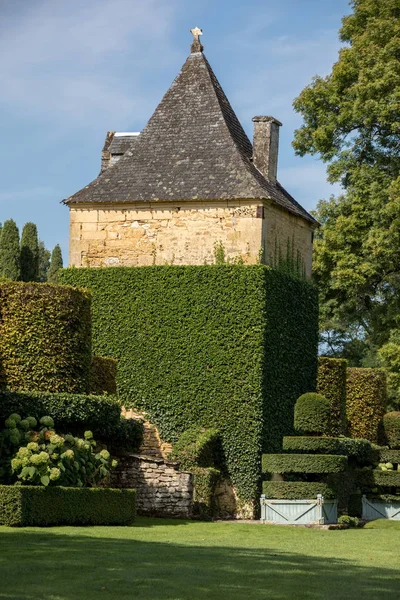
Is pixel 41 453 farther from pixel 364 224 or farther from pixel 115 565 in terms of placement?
pixel 364 224

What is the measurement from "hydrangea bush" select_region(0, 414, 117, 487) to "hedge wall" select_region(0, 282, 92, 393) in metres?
2.10

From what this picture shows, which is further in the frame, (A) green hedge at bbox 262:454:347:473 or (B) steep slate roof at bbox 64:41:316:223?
(B) steep slate roof at bbox 64:41:316:223

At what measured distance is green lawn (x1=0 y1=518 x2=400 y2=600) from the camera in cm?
1169

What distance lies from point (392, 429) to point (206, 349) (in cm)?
1010

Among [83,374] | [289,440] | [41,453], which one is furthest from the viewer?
[289,440]

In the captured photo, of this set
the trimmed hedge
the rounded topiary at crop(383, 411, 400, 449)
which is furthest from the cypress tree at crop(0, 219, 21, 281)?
the rounded topiary at crop(383, 411, 400, 449)

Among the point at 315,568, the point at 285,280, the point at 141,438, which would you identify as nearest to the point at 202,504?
the point at 141,438

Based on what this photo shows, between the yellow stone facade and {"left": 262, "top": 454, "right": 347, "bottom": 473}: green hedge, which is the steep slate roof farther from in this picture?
{"left": 262, "top": 454, "right": 347, "bottom": 473}: green hedge

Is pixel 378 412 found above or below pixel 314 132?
below

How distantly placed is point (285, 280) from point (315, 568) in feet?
53.1

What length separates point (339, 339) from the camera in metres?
51.2

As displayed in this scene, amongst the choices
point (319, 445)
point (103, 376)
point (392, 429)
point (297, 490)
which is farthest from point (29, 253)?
point (297, 490)

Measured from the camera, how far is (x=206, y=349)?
92.7 feet

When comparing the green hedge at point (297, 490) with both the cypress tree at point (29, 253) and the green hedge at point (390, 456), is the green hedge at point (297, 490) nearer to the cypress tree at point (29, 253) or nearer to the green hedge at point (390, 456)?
the green hedge at point (390, 456)
